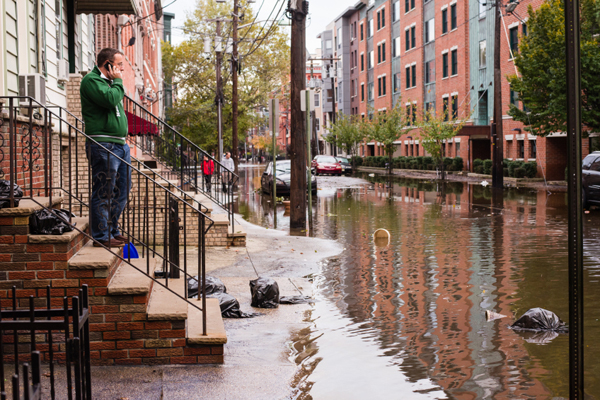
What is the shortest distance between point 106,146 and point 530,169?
32036mm

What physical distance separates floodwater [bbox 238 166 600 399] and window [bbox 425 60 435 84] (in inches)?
1557

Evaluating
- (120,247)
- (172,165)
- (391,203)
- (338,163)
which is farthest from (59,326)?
(338,163)

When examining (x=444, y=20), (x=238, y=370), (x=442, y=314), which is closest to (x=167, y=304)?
(x=238, y=370)

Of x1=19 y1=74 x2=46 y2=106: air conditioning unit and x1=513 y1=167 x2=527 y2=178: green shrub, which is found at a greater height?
x1=19 y1=74 x2=46 y2=106: air conditioning unit

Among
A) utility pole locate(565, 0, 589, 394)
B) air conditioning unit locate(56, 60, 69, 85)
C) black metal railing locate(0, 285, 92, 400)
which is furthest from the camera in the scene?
air conditioning unit locate(56, 60, 69, 85)

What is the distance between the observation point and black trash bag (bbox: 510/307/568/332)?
693 centimetres

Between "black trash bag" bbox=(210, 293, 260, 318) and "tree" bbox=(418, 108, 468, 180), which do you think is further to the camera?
"tree" bbox=(418, 108, 468, 180)

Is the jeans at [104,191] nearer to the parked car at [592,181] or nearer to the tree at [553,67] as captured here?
the parked car at [592,181]

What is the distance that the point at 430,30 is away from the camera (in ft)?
181

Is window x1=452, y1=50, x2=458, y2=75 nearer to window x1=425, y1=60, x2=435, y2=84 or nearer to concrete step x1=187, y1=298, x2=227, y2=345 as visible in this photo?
window x1=425, y1=60, x2=435, y2=84

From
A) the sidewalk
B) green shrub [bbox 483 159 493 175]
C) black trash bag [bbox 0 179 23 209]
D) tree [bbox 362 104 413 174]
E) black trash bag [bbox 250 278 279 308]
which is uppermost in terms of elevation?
tree [bbox 362 104 413 174]

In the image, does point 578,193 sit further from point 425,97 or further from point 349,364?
point 425,97

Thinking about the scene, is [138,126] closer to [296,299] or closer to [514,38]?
[296,299]

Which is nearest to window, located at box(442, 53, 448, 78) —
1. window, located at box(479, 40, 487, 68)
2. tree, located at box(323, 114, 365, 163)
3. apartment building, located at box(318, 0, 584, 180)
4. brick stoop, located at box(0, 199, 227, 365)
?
apartment building, located at box(318, 0, 584, 180)
